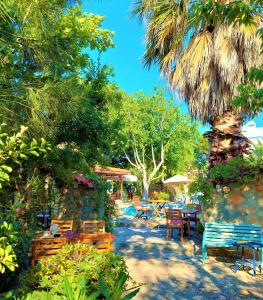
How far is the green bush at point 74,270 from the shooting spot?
3.86m

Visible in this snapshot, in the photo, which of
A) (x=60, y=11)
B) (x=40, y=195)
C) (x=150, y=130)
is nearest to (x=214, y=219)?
(x=40, y=195)

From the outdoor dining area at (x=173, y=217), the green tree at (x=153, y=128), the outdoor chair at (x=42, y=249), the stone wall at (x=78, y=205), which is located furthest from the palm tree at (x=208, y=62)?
the green tree at (x=153, y=128)

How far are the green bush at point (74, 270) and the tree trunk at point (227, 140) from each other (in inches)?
186

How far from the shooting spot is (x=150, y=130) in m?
27.4

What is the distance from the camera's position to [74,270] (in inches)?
161

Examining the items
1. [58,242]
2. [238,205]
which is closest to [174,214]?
[238,205]

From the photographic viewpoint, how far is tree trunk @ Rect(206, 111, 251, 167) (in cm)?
822

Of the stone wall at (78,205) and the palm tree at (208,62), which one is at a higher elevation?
the palm tree at (208,62)

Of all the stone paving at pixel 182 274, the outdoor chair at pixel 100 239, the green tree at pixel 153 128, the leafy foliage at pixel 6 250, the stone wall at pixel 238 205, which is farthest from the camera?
the green tree at pixel 153 128

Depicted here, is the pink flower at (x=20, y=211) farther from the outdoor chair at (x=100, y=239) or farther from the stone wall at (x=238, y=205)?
the stone wall at (x=238, y=205)

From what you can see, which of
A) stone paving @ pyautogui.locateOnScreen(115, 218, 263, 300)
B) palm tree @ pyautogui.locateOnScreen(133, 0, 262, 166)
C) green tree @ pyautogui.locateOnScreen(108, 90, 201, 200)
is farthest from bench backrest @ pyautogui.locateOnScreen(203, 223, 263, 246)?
green tree @ pyautogui.locateOnScreen(108, 90, 201, 200)

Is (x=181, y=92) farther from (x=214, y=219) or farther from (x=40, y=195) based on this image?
(x=40, y=195)

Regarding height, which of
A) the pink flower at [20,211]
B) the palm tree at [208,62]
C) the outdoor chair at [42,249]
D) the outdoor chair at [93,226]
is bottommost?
the outdoor chair at [42,249]

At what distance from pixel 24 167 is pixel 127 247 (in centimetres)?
359
